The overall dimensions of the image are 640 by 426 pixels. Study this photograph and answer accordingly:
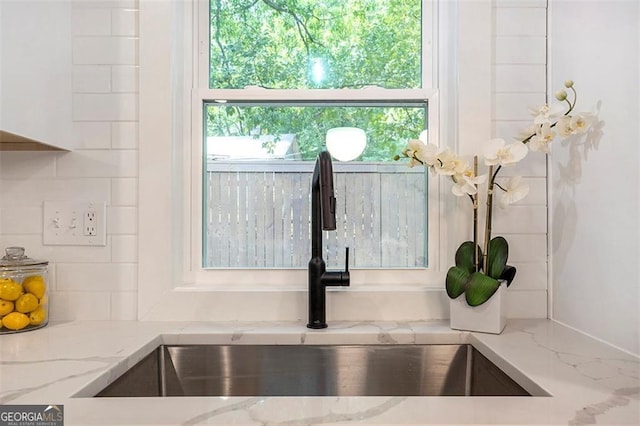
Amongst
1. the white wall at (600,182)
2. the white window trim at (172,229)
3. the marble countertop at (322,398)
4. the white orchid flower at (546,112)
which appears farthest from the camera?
the white window trim at (172,229)

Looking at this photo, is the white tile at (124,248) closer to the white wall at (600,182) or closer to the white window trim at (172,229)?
the white window trim at (172,229)

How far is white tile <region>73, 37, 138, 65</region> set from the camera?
4.23 feet

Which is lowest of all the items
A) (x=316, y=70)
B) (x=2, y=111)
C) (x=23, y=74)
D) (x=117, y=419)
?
(x=117, y=419)

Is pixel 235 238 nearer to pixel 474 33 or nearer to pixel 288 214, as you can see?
pixel 288 214

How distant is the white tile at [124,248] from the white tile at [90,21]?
0.59m

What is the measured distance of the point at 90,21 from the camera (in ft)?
4.23

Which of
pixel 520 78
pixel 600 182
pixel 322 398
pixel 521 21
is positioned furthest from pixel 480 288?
pixel 521 21

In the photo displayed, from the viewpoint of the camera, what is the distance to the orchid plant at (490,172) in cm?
108

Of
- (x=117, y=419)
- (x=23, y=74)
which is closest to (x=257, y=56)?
(x=23, y=74)

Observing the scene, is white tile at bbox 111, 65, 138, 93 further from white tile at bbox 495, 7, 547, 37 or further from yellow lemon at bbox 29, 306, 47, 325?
white tile at bbox 495, 7, 547, 37

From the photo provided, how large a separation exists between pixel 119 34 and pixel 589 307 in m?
1.47

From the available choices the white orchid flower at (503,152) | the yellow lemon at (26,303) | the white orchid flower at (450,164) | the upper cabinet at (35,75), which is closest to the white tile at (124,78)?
the upper cabinet at (35,75)

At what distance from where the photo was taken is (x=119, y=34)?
4.24ft

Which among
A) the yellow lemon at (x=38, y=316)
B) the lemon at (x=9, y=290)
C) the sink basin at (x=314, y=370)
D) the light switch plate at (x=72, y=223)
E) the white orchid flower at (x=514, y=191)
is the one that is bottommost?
the sink basin at (x=314, y=370)
